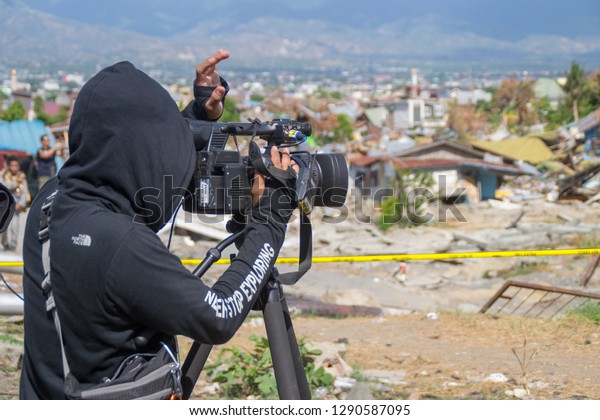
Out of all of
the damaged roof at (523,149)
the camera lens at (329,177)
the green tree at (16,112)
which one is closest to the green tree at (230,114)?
the damaged roof at (523,149)

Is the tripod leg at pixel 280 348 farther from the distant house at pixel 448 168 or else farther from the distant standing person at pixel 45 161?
the distant house at pixel 448 168

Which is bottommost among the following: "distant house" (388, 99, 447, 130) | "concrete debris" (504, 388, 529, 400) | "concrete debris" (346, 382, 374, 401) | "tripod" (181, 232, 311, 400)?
"distant house" (388, 99, 447, 130)

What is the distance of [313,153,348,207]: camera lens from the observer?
105 inches

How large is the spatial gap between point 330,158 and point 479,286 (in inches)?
472

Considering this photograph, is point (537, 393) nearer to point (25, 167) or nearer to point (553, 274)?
point (553, 274)

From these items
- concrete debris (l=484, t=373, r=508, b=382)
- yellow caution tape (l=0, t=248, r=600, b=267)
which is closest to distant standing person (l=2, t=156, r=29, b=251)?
yellow caution tape (l=0, t=248, r=600, b=267)

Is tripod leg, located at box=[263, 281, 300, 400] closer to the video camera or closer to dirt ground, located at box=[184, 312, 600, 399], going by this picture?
the video camera

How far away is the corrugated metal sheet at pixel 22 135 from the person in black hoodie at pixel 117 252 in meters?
27.8

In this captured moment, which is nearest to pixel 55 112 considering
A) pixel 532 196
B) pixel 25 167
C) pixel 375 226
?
pixel 532 196

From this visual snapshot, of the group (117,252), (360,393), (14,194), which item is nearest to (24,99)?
(14,194)

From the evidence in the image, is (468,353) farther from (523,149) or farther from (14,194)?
(523,149)

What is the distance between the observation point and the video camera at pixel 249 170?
2.45m

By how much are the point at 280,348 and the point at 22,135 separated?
97.7 feet

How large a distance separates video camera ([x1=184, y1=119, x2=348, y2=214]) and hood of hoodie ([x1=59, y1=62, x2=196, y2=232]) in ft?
1.03
